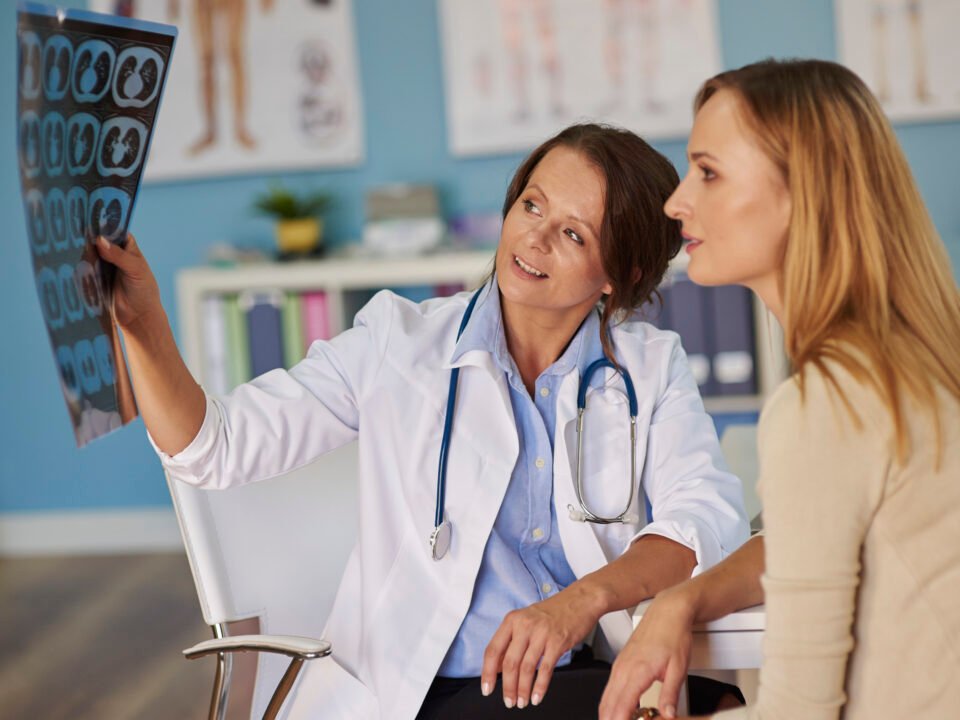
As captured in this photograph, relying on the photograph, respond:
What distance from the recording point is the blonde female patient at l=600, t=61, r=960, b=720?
0.93m

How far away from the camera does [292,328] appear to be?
12.2 feet

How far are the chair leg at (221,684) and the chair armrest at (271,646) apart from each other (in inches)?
2.2

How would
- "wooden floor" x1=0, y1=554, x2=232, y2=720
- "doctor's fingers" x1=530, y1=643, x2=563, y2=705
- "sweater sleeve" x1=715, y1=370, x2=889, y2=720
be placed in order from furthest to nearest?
"wooden floor" x1=0, y1=554, x2=232, y2=720 → "doctor's fingers" x1=530, y1=643, x2=563, y2=705 → "sweater sleeve" x1=715, y1=370, x2=889, y2=720

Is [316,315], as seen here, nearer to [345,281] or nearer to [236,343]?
[345,281]

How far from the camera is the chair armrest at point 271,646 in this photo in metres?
1.34

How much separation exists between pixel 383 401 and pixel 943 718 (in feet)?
2.84

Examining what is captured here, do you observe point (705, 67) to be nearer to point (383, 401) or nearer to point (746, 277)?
point (383, 401)

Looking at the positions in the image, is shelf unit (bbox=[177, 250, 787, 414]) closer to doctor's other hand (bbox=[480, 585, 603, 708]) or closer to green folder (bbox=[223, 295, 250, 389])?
green folder (bbox=[223, 295, 250, 389])

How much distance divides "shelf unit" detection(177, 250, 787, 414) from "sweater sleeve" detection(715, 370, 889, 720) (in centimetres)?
248

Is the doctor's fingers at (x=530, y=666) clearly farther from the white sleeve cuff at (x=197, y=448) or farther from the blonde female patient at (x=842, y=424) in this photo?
the white sleeve cuff at (x=197, y=448)

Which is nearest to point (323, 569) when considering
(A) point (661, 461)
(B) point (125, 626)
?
(A) point (661, 461)

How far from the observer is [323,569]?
1639mm

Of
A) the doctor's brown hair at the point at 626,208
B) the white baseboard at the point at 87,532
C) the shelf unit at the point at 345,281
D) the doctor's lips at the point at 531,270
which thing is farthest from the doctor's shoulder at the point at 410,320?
the white baseboard at the point at 87,532

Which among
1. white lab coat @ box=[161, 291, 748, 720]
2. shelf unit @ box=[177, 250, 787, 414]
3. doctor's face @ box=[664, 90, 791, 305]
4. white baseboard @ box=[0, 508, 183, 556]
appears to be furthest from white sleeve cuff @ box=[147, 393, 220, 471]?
white baseboard @ box=[0, 508, 183, 556]
